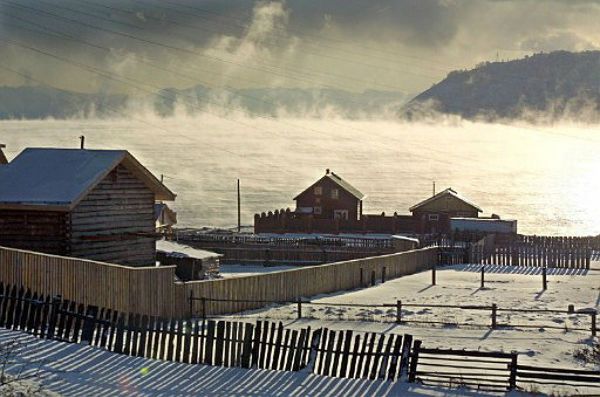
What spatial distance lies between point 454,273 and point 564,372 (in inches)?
1155

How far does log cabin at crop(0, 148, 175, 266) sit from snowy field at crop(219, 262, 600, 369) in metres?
8.00

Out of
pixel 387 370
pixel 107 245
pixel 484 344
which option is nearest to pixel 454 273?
pixel 107 245

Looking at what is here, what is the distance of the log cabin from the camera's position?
35469 mm

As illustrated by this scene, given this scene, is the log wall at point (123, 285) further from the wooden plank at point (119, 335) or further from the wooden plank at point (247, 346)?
the wooden plank at point (247, 346)

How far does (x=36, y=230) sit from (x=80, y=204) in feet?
6.33

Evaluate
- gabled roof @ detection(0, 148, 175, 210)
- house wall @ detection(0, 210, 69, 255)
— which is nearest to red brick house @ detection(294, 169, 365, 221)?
gabled roof @ detection(0, 148, 175, 210)

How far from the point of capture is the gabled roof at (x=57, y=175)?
3531 cm

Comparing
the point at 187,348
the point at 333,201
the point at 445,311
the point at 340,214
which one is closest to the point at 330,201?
the point at 333,201

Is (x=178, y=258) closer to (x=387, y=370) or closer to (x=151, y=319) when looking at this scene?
(x=151, y=319)

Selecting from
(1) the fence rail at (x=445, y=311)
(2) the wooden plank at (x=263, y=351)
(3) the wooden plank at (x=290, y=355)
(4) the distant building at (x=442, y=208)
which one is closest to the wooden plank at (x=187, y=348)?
(2) the wooden plank at (x=263, y=351)

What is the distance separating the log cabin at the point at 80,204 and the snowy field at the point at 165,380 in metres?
14.0

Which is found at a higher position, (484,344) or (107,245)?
(107,245)

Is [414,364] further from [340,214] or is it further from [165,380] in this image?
[340,214]

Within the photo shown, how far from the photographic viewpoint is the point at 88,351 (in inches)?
870
